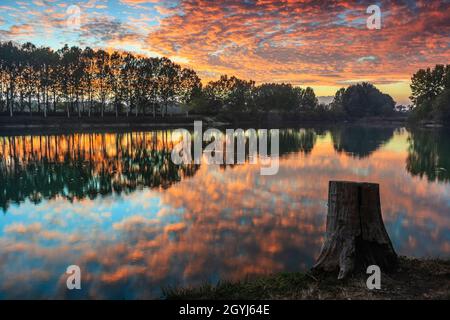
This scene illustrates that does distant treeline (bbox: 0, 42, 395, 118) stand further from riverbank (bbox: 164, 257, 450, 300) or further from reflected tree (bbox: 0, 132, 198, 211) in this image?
riverbank (bbox: 164, 257, 450, 300)

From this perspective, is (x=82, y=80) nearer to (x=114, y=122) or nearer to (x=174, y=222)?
(x=114, y=122)

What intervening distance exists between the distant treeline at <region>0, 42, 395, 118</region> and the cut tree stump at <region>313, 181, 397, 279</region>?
89.0 meters

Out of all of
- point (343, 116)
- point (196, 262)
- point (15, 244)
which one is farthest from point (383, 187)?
point (343, 116)

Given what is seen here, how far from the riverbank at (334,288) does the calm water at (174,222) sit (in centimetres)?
132

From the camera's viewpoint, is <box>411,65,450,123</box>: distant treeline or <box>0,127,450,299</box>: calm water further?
<box>411,65,450,123</box>: distant treeline

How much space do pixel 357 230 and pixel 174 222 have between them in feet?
26.1

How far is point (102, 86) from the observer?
107 meters

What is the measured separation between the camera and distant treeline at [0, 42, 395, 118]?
96438mm

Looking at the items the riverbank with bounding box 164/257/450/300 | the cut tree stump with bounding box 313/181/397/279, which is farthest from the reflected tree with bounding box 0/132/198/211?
the cut tree stump with bounding box 313/181/397/279

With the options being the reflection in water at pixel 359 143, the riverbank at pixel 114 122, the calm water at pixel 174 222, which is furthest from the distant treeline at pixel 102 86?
the calm water at pixel 174 222

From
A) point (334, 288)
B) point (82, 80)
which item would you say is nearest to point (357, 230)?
point (334, 288)

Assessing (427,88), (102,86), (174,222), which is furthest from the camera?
(427,88)

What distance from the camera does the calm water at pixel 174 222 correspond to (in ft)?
31.5
